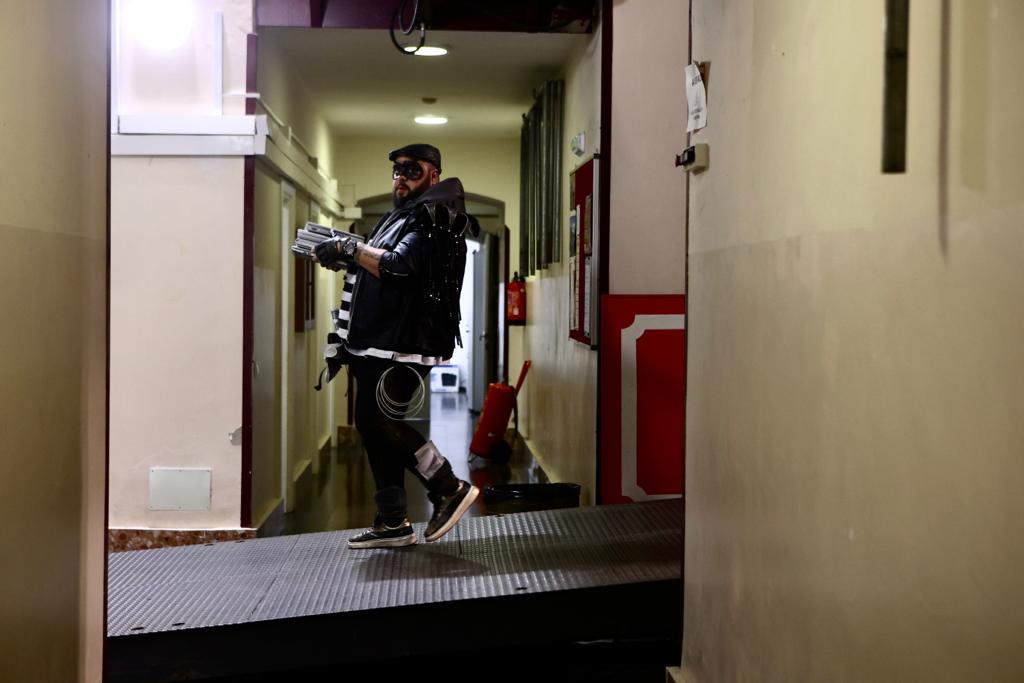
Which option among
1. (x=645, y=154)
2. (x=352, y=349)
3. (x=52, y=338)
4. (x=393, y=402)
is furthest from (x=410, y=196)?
(x=52, y=338)

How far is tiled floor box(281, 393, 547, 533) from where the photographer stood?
6461mm

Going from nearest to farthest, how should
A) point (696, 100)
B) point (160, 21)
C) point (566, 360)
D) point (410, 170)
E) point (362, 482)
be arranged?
1. point (696, 100)
2. point (410, 170)
3. point (160, 21)
4. point (566, 360)
5. point (362, 482)

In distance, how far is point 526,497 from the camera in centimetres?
565

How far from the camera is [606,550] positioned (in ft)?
13.1

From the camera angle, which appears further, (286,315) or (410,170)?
(286,315)

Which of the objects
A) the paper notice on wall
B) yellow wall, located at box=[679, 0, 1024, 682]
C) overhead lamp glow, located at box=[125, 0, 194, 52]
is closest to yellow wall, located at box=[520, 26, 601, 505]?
overhead lamp glow, located at box=[125, 0, 194, 52]

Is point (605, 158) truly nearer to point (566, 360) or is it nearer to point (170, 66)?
point (566, 360)

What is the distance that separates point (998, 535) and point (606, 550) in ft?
8.42

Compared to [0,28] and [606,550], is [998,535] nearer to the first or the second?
[0,28]

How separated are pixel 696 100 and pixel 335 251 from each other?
5.42ft

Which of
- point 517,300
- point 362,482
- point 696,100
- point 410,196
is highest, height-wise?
point 696,100

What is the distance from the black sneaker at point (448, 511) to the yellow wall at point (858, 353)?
1378 millimetres

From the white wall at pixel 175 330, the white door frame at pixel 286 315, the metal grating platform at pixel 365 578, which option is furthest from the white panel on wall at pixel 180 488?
the metal grating platform at pixel 365 578

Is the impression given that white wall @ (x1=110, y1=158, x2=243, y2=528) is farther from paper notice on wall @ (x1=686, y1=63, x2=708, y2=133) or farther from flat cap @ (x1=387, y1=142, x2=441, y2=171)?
paper notice on wall @ (x1=686, y1=63, x2=708, y2=133)
